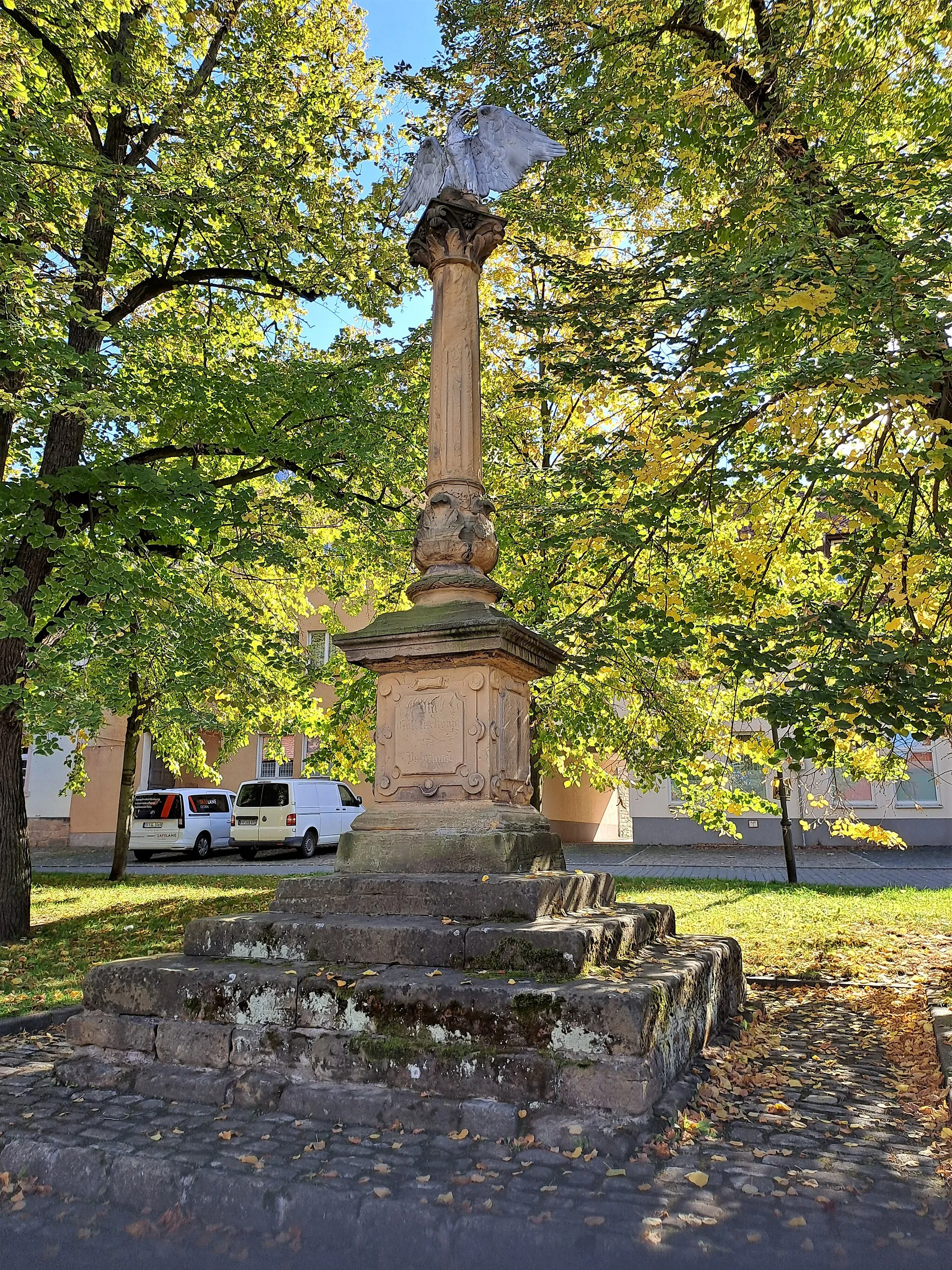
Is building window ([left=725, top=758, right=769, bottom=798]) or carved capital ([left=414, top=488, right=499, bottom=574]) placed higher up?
carved capital ([left=414, top=488, right=499, bottom=574])

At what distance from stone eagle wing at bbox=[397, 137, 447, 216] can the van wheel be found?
1816 cm

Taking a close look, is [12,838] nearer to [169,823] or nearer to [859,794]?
[169,823]

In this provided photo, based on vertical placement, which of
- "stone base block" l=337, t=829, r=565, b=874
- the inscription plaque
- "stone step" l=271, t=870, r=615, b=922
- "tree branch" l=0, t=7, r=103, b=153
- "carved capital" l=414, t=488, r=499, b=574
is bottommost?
"stone step" l=271, t=870, r=615, b=922

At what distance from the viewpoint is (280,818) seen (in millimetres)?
22453

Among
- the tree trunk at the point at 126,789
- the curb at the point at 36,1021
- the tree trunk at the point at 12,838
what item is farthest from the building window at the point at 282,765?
the curb at the point at 36,1021

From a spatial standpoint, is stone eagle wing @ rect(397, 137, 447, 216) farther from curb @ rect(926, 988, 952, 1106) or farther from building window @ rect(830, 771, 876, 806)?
building window @ rect(830, 771, 876, 806)

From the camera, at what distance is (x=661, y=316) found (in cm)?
705

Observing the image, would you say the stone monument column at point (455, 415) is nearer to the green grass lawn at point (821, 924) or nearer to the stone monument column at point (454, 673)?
the stone monument column at point (454, 673)

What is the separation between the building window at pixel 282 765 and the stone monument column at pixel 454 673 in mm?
24425

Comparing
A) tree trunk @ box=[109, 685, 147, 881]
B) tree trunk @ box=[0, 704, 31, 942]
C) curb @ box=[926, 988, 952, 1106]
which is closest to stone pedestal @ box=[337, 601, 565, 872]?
curb @ box=[926, 988, 952, 1106]

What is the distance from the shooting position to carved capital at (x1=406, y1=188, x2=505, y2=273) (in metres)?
6.67

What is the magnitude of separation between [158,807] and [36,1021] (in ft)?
58.0

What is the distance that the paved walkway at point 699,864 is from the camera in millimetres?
17219

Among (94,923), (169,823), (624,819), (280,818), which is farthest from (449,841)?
(624,819)
